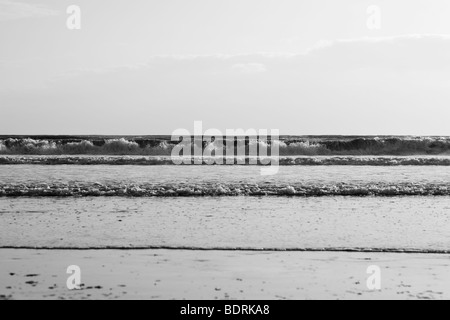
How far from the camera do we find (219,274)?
5949 mm

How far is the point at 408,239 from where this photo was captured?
7.83 meters

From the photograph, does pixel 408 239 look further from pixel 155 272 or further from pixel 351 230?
pixel 155 272

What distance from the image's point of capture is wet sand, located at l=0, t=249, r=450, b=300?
17.4ft

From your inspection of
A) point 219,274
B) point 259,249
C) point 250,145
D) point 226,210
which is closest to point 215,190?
point 226,210

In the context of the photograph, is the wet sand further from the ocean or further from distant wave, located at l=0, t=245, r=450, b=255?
the ocean

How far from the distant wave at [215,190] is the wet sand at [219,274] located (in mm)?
5890

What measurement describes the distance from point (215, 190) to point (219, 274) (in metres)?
7.23

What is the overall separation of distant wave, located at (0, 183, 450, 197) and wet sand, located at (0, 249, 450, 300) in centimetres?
589

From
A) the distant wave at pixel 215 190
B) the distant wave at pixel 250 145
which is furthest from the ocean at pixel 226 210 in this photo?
the distant wave at pixel 250 145

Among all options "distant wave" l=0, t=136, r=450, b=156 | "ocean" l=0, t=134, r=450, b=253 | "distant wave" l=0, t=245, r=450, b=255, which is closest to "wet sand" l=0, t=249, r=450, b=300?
"distant wave" l=0, t=245, r=450, b=255
